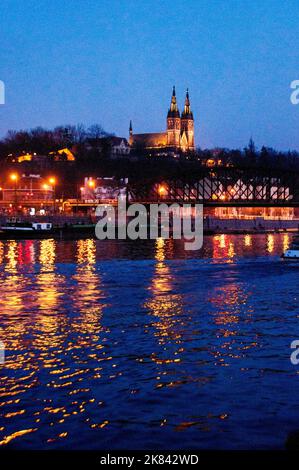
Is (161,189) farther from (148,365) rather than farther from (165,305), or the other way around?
(148,365)

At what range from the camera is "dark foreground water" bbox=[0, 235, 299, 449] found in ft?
53.9

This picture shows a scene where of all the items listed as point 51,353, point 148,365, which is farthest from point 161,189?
point 148,365

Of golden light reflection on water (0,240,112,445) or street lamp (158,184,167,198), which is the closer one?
golden light reflection on water (0,240,112,445)

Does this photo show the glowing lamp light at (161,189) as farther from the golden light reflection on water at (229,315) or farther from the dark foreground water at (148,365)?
the golden light reflection on water at (229,315)

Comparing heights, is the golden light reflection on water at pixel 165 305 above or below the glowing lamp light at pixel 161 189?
below

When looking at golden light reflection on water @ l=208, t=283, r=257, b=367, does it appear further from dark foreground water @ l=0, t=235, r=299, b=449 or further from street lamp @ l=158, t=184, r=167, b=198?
street lamp @ l=158, t=184, r=167, b=198

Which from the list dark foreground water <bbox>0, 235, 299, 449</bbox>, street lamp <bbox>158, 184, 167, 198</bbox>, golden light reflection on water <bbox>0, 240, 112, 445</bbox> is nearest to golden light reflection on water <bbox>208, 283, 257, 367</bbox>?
dark foreground water <bbox>0, 235, 299, 449</bbox>

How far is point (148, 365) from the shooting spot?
21953 mm

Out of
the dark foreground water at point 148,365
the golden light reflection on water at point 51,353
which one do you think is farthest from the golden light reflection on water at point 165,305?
the golden light reflection on water at point 51,353

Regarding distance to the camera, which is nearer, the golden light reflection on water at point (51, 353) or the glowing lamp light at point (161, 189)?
the golden light reflection on water at point (51, 353)

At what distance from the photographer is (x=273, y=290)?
40.9m

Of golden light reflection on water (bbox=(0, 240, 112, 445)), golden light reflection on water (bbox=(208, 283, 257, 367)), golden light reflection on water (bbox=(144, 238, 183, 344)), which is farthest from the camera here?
golden light reflection on water (bbox=(144, 238, 183, 344))

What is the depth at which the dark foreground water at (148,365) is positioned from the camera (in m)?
16.4

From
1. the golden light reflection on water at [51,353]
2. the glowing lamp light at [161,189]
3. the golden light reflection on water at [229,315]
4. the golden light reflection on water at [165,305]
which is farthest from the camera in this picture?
the glowing lamp light at [161,189]
